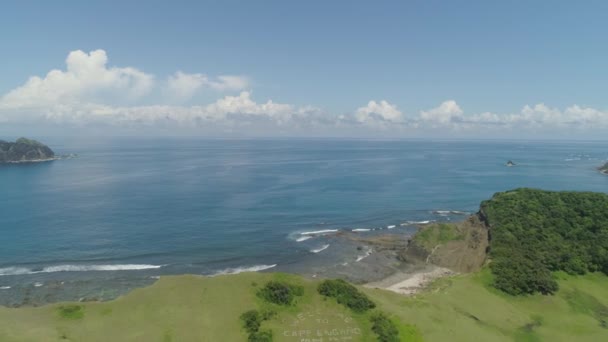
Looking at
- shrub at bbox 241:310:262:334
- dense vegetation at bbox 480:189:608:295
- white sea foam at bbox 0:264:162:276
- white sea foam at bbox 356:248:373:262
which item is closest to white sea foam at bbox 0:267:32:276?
white sea foam at bbox 0:264:162:276

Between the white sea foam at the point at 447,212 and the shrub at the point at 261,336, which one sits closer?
the shrub at the point at 261,336

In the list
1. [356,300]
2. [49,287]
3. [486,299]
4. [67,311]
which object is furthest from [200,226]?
[486,299]

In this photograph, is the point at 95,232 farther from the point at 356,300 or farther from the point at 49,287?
the point at 356,300

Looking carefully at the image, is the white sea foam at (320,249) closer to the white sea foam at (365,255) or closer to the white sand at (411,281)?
the white sea foam at (365,255)

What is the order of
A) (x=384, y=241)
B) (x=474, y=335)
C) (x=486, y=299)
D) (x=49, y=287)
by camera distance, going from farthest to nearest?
(x=384, y=241) < (x=49, y=287) < (x=486, y=299) < (x=474, y=335)

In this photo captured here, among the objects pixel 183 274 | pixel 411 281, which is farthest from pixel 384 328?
pixel 183 274

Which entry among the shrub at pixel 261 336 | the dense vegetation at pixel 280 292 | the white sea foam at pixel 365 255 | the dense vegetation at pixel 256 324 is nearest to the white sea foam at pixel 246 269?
the white sea foam at pixel 365 255

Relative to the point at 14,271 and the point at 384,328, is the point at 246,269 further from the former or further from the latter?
the point at 14,271
